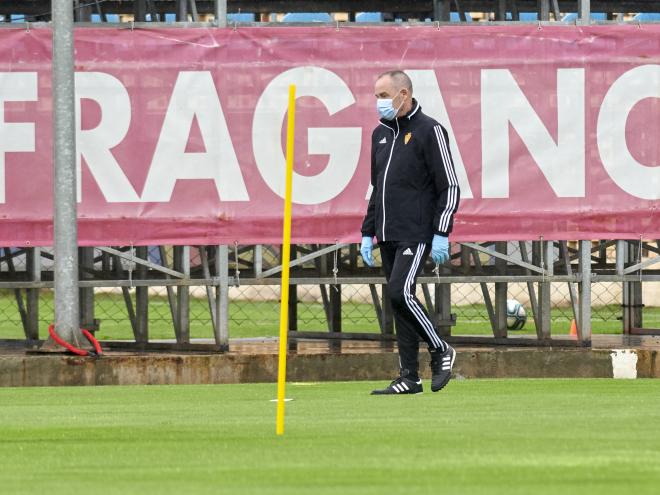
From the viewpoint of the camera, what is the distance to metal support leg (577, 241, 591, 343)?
13023 millimetres

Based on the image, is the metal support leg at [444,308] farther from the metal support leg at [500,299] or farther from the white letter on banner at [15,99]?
the white letter on banner at [15,99]

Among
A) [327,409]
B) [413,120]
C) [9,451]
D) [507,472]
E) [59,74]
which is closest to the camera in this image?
[507,472]

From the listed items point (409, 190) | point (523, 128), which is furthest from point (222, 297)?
point (409, 190)

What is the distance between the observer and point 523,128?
12.9 meters

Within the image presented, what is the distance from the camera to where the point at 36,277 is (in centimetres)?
1330

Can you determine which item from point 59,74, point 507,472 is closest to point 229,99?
point 59,74

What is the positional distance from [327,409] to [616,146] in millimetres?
5441

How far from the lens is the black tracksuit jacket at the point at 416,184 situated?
9.09 metres

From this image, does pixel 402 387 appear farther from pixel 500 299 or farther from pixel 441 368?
pixel 500 299

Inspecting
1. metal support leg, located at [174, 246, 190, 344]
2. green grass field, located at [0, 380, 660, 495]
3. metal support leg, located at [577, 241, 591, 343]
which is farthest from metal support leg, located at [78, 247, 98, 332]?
green grass field, located at [0, 380, 660, 495]

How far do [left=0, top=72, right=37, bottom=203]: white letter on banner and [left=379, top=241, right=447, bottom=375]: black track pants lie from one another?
4329 millimetres

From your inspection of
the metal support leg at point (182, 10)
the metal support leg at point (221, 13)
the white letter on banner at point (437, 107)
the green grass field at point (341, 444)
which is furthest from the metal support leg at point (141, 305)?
the green grass field at point (341, 444)

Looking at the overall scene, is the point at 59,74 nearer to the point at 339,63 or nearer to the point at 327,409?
the point at 339,63

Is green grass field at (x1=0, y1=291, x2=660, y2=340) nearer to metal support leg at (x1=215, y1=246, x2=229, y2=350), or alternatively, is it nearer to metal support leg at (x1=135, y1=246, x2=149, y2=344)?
metal support leg at (x1=135, y1=246, x2=149, y2=344)
